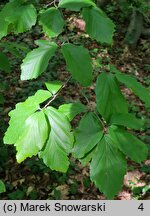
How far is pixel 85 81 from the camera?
1.24 m

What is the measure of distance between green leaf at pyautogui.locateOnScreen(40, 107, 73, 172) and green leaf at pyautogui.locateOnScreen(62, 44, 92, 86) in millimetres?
222

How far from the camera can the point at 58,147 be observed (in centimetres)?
111

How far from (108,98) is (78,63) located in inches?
7.5

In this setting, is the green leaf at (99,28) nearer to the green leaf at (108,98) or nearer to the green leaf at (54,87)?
the green leaf at (108,98)

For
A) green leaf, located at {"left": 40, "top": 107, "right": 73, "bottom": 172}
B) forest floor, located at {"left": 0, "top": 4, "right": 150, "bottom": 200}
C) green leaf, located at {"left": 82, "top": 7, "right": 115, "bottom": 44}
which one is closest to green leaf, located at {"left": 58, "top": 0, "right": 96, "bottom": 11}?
green leaf, located at {"left": 82, "top": 7, "right": 115, "bottom": 44}

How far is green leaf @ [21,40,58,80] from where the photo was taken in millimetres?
1300

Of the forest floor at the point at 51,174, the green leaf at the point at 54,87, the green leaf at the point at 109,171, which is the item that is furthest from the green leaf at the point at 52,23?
the forest floor at the point at 51,174

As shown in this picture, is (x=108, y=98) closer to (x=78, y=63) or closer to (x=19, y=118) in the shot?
(x=78, y=63)

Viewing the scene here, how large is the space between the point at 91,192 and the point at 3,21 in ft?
8.96

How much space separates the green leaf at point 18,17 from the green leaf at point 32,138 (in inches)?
19.3

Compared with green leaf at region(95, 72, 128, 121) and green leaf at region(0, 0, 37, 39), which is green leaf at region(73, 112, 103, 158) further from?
green leaf at region(0, 0, 37, 39)

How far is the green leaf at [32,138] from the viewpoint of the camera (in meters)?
1.08

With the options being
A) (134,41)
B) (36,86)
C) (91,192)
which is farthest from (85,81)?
(134,41)

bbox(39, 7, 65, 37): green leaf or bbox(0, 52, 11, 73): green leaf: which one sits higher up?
bbox(39, 7, 65, 37): green leaf
